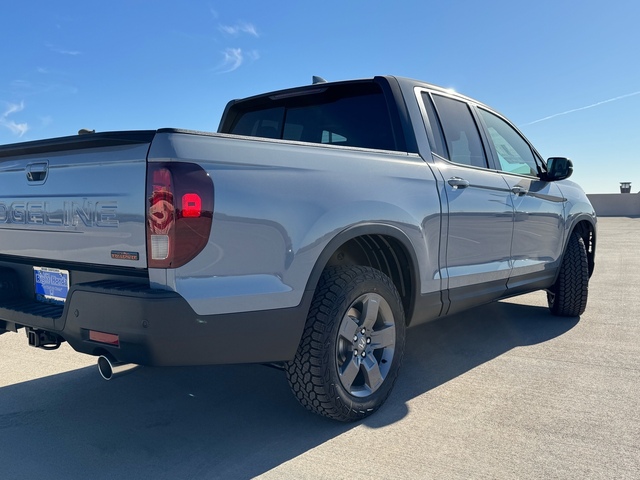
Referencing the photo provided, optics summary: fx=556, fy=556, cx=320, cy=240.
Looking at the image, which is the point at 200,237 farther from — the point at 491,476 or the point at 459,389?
the point at 459,389

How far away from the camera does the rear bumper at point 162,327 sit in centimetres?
223

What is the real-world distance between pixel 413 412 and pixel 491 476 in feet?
2.44

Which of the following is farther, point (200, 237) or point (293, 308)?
point (293, 308)

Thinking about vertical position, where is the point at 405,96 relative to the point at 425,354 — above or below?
above

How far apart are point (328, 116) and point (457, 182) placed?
1002 mm

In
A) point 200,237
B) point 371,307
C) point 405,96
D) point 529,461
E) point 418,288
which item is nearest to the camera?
Result: point 200,237

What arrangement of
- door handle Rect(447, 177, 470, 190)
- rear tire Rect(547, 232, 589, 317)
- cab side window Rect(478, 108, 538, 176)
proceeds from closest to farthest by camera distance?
1. door handle Rect(447, 177, 470, 190)
2. cab side window Rect(478, 108, 538, 176)
3. rear tire Rect(547, 232, 589, 317)

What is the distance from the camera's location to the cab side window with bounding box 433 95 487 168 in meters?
3.90

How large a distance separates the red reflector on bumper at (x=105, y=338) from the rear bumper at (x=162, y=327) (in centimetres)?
1

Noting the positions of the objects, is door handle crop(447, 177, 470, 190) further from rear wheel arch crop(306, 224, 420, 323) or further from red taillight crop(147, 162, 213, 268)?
red taillight crop(147, 162, 213, 268)

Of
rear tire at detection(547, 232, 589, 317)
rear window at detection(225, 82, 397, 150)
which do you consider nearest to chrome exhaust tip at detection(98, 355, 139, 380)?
rear window at detection(225, 82, 397, 150)

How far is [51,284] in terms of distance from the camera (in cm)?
272

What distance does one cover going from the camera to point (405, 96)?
11.9ft

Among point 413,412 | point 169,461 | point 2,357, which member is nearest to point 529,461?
point 413,412
